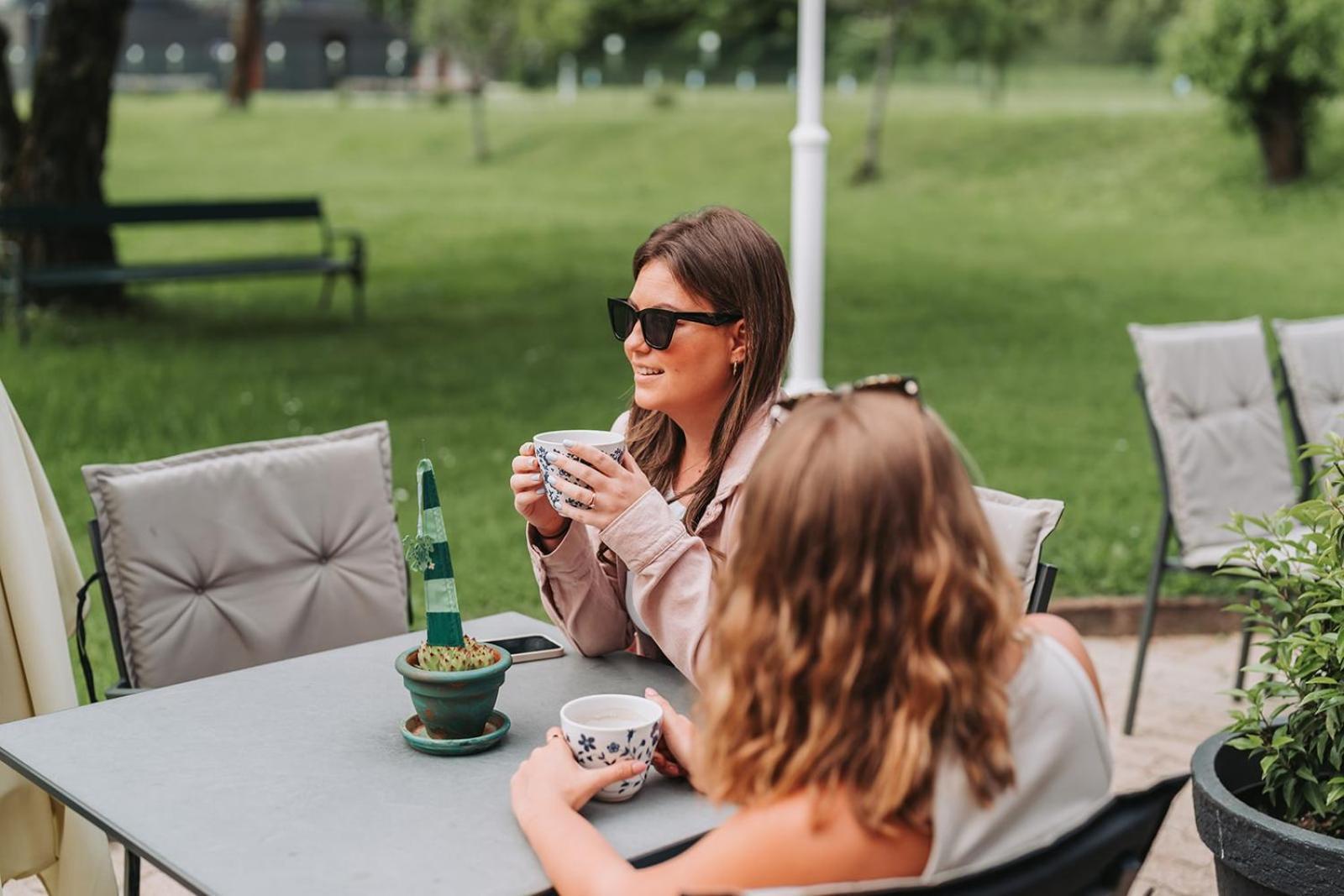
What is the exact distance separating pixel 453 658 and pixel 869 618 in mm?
888

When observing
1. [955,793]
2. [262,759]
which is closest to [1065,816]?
[955,793]

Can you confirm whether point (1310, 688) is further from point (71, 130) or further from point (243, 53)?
point (243, 53)

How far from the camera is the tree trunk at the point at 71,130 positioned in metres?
12.2

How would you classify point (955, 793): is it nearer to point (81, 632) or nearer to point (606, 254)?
point (81, 632)

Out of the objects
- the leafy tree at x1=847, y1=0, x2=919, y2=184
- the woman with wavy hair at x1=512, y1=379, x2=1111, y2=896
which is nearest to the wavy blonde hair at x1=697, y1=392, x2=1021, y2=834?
the woman with wavy hair at x1=512, y1=379, x2=1111, y2=896

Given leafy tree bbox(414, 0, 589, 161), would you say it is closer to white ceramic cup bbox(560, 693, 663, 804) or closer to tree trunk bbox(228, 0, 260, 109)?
tree trunk bbox(228, 0, 260, 109)

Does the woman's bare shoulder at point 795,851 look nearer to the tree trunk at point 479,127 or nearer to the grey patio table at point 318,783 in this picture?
the grey patio table at point 318,783

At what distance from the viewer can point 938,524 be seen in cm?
164

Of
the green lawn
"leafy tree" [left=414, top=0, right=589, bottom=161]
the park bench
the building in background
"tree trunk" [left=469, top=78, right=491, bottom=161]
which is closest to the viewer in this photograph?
the green lawn

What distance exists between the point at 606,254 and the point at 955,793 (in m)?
16.2

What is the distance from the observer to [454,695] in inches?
90.3

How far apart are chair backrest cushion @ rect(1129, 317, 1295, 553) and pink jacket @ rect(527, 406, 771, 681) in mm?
2450

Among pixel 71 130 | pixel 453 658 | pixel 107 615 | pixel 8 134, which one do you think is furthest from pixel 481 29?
pixel 453 658

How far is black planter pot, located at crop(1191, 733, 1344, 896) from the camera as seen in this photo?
289 centimetres
